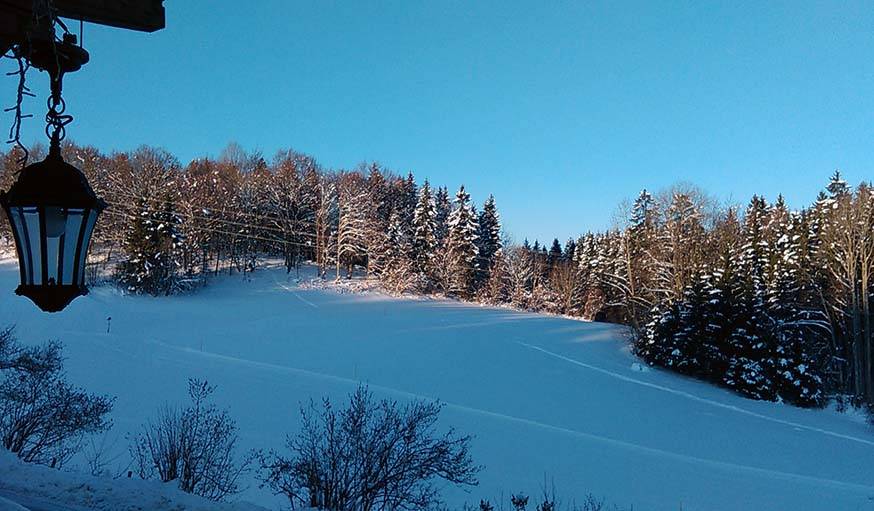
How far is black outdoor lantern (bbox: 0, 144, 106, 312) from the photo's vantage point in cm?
162

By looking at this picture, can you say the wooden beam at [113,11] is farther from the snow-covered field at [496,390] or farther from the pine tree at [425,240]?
the pine tree at [425,240]

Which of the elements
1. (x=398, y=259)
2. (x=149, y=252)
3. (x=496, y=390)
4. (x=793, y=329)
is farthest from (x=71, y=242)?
(x=398, y=259)

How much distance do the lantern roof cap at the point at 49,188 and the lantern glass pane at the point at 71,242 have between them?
31mm

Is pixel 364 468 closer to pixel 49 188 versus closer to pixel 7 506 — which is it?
pixel 7 506

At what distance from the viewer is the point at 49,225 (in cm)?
162

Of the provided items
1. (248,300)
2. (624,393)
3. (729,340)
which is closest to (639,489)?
(624,393)

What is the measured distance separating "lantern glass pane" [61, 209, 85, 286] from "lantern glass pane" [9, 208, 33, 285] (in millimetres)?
93

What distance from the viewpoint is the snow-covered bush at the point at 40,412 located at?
314 inches

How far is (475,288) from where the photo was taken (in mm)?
42375

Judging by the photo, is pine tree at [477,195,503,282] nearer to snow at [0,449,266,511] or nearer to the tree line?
the tree line

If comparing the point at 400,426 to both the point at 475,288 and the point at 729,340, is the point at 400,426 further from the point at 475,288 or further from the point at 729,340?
the point at 475,288

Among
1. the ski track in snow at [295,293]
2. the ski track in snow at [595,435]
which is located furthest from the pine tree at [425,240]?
the ski track in snow at [595,435]

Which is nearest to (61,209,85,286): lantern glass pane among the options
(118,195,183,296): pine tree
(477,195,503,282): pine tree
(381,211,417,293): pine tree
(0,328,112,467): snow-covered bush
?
(0,328,112,467): snow-covered bush

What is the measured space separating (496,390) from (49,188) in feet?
61.8
